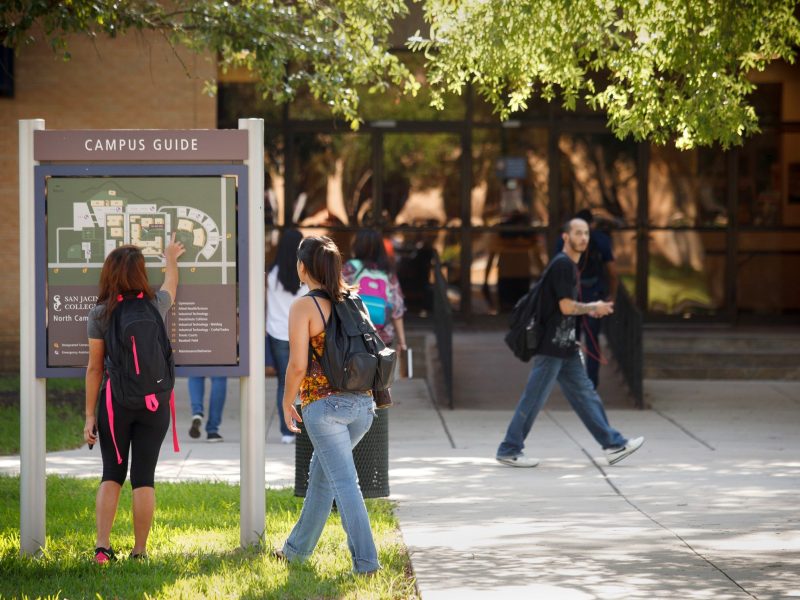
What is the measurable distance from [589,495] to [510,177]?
366 inches

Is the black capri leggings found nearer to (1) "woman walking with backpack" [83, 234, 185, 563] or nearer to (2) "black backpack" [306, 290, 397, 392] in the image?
(1) "woman walking with backpack" [83, 234, 185, 563]

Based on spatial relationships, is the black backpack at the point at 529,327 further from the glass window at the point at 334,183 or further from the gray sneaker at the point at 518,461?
the glass window at the point at 334,183

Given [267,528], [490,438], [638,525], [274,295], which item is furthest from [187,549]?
[490,438]

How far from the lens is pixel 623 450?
10164mm

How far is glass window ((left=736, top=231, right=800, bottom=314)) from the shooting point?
18094 mm

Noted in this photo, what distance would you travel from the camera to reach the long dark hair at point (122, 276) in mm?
6750

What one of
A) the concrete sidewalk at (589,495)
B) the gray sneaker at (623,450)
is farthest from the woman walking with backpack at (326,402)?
the gray sneaker at (623,450)

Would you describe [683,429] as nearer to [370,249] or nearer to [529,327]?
[529,327]

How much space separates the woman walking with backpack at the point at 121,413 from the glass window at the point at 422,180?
1086cm

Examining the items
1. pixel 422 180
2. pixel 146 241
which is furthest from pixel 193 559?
pixel 422 180

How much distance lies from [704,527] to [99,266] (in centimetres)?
373

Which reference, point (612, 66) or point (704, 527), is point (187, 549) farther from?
point (612, 66)

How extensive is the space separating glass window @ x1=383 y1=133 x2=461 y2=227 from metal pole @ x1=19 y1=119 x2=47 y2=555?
10.8 meters

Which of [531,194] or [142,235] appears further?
[531,194]
